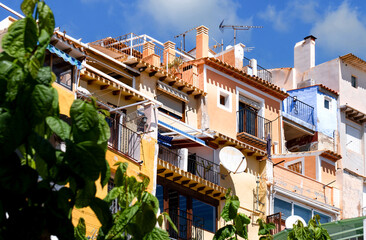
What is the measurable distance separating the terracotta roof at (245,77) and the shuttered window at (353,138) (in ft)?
17.9

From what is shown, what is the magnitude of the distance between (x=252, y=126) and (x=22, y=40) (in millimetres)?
26550

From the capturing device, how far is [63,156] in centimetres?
712

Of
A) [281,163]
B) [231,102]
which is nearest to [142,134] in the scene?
[231,102]

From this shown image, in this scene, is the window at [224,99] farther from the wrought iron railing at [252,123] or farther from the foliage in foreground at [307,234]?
the foliage in foreground at [307,234]

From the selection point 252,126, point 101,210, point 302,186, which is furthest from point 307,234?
point 302,186

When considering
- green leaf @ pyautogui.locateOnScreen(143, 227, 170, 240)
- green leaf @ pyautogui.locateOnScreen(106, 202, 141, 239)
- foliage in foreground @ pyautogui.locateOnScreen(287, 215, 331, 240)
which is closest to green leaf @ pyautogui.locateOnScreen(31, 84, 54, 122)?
green leaf @ pyautogui.locateOnScreen(106, 202, 141, 239)

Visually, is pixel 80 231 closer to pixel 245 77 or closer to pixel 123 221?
pixel 123 221

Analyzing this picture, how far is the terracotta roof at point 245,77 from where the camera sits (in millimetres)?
32244

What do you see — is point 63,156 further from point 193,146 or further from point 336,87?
point 336,87

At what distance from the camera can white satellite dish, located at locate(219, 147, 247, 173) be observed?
2980 cm

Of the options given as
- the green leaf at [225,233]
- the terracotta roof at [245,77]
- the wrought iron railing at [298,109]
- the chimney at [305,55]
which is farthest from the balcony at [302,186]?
the green leaf at [225,233]

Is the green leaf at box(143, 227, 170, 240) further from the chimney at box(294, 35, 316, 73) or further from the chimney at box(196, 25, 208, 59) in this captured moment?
the chimney at box(294, 35, 316, 73)

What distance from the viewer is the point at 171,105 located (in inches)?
1190

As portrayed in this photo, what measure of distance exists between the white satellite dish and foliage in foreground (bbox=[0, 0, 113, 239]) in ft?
73.7
